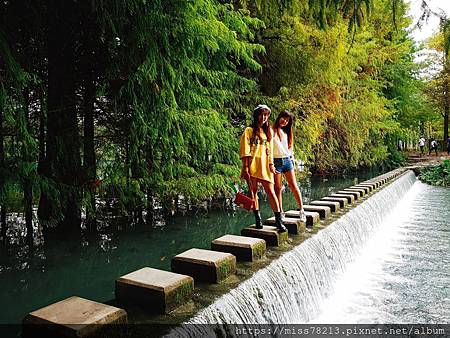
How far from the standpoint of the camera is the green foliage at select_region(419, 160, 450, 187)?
16984mm

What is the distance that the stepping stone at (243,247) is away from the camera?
3596 mm

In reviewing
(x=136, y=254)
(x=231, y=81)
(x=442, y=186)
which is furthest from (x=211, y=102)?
(x=442, y=186)

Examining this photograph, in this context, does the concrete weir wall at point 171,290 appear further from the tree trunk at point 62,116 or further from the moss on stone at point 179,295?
the tree trunk at point 62,116

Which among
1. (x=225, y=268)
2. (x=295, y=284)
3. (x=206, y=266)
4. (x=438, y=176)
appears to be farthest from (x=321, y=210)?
(x=438, y=176)

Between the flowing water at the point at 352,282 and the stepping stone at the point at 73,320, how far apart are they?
0.53 m

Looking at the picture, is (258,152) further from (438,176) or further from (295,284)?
(438,176)

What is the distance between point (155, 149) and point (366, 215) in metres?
4.28

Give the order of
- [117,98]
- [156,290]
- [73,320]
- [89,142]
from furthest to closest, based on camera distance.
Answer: [89,142], [117,98], [156,290], [73,320]

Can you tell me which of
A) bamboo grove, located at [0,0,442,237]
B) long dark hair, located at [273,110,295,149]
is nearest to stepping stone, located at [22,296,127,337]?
bamboo grove, located at [0,0,442,237]

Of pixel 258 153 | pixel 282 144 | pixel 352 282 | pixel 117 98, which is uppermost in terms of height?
pixel 117 98

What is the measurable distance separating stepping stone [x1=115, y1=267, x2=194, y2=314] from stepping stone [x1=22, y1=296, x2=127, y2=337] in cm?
31

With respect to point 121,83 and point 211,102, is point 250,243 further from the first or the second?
point 211,102

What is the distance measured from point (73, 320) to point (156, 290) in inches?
22.3

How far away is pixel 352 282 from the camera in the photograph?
515 cm
